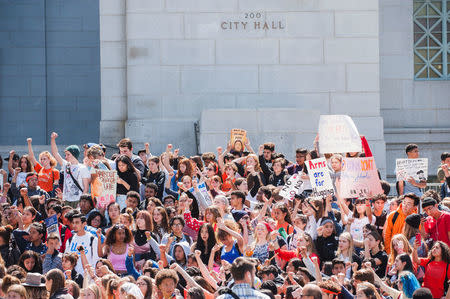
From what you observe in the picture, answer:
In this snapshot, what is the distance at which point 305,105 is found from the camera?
2241 centimetres

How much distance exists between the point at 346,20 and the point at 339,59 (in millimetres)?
902

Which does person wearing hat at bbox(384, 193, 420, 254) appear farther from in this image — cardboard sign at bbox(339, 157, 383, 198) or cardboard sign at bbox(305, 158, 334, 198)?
cardboard sign at bbox(339, 157, 383, 198)

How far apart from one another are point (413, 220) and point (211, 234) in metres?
2.72

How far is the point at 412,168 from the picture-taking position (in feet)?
51.5

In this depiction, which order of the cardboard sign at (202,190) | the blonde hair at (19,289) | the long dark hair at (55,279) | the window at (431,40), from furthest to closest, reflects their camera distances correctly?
the window at (431,40), the cardboard sign at (202,190), the long dark hair at (55,279), the blonde hair at (19,289)

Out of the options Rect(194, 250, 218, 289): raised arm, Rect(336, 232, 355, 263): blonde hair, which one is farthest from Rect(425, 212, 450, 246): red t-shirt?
Rect(194, 250, 218, 289): raised arm

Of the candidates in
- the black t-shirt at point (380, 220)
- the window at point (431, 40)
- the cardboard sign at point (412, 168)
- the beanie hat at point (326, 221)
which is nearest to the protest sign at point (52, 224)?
the beanie hat at point (326, 221)

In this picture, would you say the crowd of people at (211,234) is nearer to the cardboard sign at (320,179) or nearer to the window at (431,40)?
the cardboard sign at (320,179)

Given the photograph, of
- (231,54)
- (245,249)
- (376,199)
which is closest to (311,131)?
(231,54)

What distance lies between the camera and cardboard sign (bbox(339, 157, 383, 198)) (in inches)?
593

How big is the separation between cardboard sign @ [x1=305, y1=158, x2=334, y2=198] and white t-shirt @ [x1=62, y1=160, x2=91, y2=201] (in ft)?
12.4

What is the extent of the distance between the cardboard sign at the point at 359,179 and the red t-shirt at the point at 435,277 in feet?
10.0

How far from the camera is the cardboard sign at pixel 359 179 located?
15.1 metres

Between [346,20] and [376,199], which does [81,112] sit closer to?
[346,20]
